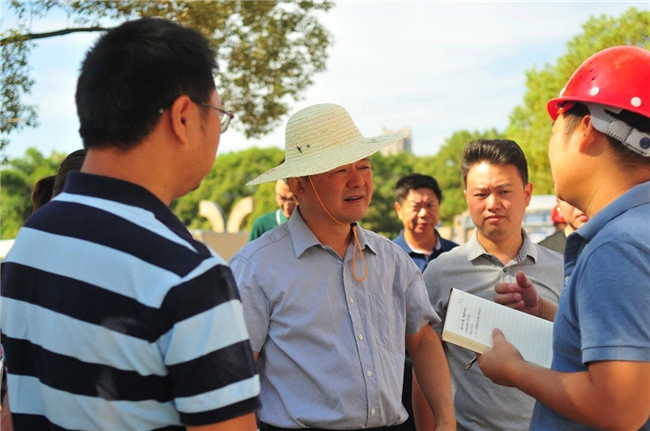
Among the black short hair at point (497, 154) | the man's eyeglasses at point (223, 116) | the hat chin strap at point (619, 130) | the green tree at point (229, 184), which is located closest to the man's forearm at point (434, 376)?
the black short hair at point (497, 154)

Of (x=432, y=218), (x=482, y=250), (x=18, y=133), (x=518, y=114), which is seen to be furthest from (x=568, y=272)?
(x=518, y=114)

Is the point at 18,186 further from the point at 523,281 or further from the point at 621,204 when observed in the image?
the point at 621,204

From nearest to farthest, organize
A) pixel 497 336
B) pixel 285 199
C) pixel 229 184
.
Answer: pixel 497 336 < pixel 285 199 < pixel 229 184

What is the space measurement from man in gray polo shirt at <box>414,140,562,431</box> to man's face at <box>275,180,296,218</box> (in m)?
3.06

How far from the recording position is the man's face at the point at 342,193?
3.01 metres

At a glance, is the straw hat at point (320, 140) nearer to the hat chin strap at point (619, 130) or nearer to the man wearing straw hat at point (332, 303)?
the man wearing straw hat at point (332, 303)

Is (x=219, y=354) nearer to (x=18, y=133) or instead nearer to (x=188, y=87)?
(x=188, y=87)

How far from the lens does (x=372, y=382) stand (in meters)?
2.76

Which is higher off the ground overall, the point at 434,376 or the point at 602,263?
the point at 602,263

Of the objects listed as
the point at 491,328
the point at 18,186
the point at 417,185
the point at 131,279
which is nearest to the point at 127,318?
the point at 131,279

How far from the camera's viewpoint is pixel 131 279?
1.41m

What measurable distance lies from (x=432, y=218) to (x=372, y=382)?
3362 mm

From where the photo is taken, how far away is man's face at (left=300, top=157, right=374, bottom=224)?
301 centimetres

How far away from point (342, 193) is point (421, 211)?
3.08 meters
